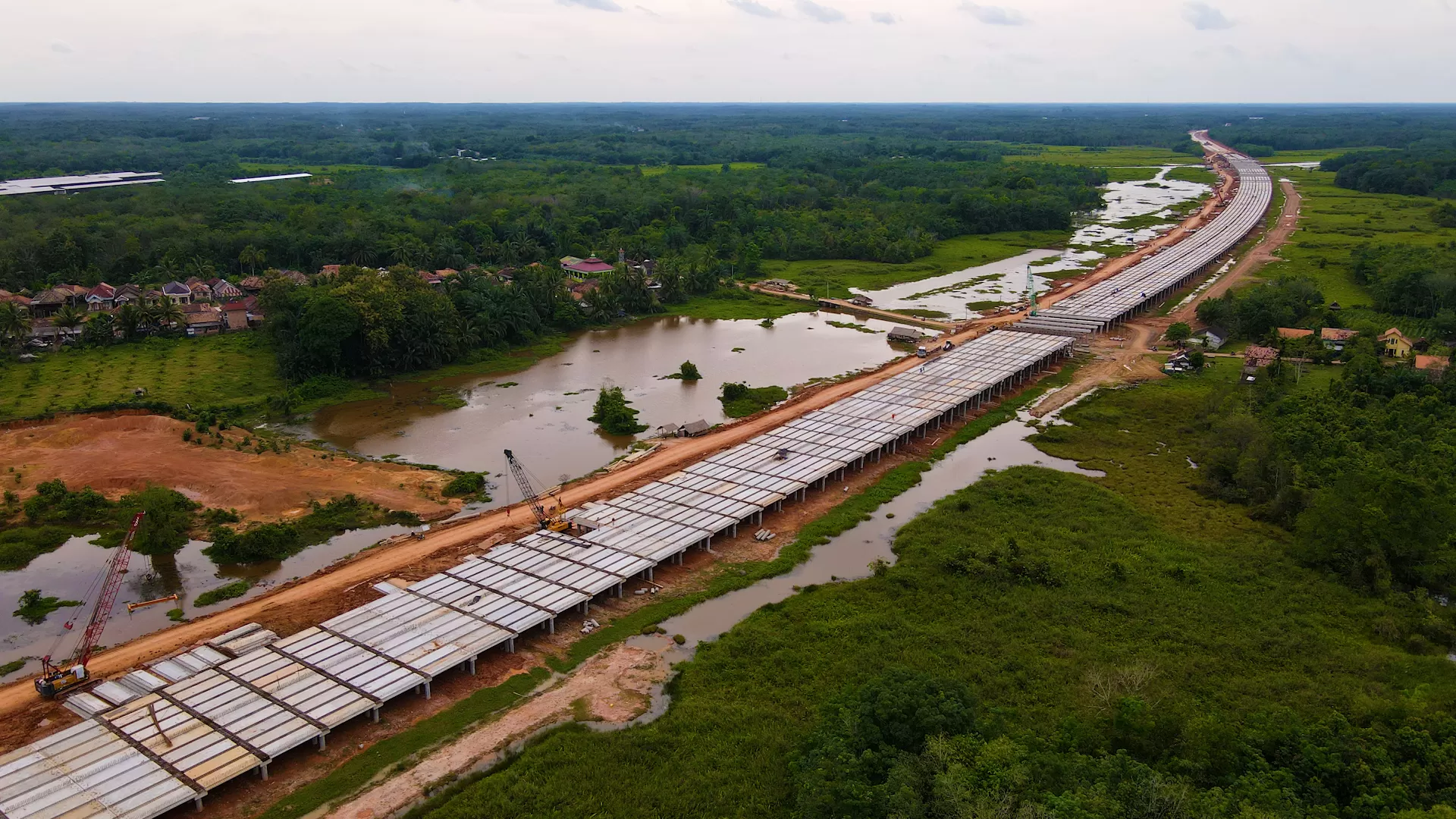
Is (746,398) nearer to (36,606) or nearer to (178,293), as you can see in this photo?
(36,606)

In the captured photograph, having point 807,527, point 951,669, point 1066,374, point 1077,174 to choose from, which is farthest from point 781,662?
point 1077,174

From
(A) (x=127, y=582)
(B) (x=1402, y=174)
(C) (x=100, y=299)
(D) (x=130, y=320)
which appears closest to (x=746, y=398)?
(A) (x=127, y=582)

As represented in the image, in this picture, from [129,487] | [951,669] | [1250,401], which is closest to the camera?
[951,669]

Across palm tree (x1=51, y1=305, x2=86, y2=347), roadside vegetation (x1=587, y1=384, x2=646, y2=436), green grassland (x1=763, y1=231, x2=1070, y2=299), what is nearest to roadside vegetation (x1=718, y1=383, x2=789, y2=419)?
roadside vegetation (x1=587, y1=384, x2=646, y2=436)

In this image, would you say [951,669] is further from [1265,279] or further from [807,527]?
[1265,279]

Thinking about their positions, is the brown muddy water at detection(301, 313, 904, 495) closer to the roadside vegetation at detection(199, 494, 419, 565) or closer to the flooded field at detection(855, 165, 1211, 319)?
the roadside vegetation at detection(199, 494, 419, 565)

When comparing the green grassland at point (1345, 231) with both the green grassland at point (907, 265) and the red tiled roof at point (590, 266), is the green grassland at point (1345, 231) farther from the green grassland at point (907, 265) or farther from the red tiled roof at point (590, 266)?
the red tiled roof at point (590, 266)
